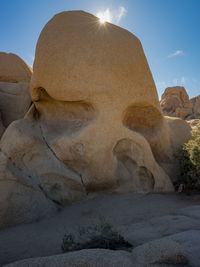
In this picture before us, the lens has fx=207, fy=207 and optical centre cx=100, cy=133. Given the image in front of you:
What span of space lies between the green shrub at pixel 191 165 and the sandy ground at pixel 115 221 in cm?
38

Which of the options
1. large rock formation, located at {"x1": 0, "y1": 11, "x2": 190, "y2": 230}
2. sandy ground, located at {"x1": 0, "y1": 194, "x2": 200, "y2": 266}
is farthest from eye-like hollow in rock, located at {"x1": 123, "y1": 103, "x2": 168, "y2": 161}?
sandy ground, located at {"x1": 0, "y1": 194, "x2": 200, "y2": 266}

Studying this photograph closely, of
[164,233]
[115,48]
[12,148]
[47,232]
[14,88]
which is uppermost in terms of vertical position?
[115,48]

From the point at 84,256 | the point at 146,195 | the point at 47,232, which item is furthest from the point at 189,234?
the point at 146,195

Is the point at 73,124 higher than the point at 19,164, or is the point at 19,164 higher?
the point at 73,124

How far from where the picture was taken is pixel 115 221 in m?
3.06

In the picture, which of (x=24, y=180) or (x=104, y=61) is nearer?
(x=24, y=180)

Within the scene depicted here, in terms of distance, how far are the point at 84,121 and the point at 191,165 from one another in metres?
2.50

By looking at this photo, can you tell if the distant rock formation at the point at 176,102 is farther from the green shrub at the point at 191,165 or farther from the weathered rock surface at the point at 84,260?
the weathered rock surface at the point at 84,260

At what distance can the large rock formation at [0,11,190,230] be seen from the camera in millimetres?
3984

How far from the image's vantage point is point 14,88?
21.8ft

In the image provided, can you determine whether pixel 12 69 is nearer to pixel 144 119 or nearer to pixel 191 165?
pixel 144 119

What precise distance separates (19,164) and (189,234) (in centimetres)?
312

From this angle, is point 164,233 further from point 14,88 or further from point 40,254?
point 14,88

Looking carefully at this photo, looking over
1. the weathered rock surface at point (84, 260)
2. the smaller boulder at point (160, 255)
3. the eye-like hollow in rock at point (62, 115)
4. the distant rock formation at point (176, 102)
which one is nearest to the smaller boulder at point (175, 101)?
the distant rock formation at point (176, 102)
